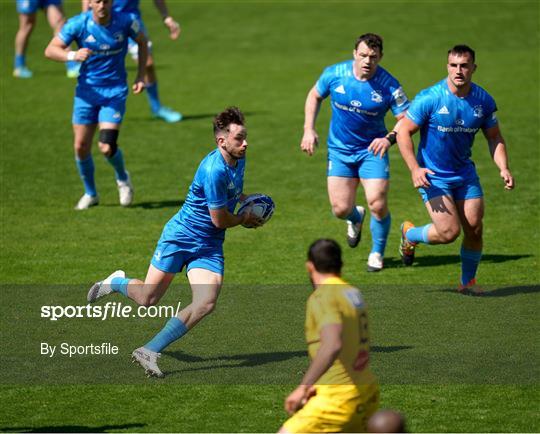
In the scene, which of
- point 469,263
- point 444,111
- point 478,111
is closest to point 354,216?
point 469,263

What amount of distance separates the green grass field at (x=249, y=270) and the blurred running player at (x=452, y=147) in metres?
0.86

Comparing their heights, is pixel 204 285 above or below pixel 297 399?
above

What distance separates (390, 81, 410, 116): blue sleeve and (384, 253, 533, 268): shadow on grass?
177 cm

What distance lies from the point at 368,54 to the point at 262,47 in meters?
14.8

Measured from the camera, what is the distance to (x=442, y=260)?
13.2 metres

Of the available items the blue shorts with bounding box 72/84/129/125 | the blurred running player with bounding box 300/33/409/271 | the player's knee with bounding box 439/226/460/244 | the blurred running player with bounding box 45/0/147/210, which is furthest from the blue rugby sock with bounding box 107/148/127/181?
the player's knee with bounding box 439/226/460/244

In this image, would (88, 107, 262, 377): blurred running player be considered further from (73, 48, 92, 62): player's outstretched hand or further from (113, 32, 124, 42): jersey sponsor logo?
(113, 32, 124, 42): jersey sponsor logo

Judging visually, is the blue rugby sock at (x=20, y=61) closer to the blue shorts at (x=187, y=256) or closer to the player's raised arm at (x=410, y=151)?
the player's raised arm at (x=410, y=151)

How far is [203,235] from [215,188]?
1.71 ft

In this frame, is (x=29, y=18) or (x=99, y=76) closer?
(x=99, y=76)

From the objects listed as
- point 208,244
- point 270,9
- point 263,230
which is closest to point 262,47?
point 270,9

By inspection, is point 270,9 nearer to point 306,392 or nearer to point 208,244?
point 208,244

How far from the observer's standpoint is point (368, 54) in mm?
12078

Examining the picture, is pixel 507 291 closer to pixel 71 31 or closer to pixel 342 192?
pixel 342 192
